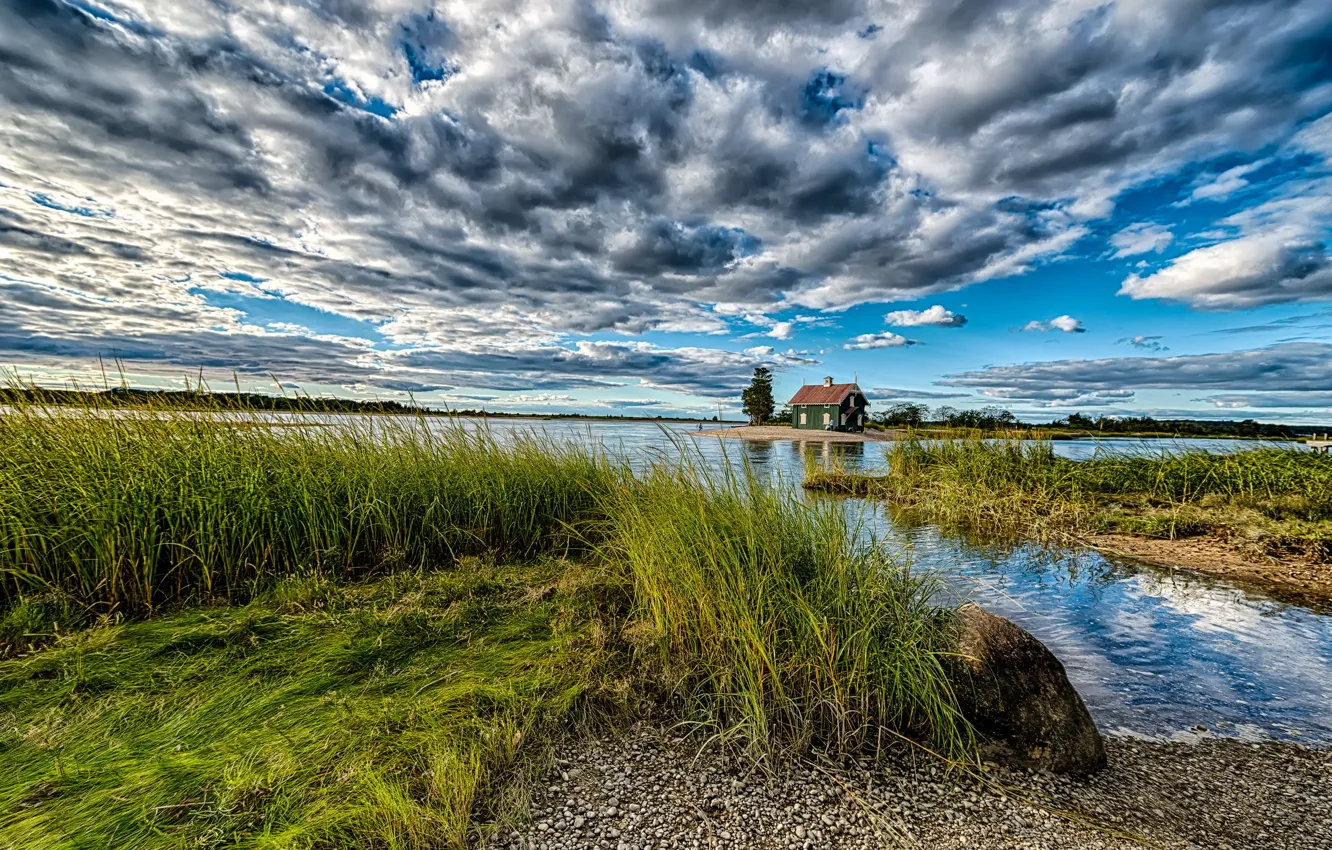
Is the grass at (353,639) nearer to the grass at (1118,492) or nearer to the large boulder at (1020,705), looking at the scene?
the large boulder at (1020,705)

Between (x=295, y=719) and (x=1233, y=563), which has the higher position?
(x=295, y=719)

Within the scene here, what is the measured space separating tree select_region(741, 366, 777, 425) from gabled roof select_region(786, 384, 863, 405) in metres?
15.8

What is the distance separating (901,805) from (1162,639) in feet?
13.4

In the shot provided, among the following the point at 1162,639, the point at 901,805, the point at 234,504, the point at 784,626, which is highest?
the point at 234,504

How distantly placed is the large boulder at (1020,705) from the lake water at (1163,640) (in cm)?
79

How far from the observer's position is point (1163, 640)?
186 inches

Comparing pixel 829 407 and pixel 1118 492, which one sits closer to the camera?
pixel 1118 492

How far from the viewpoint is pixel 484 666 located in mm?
3553

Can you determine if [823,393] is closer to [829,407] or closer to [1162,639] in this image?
[829,407]

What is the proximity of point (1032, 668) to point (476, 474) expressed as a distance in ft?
20.0

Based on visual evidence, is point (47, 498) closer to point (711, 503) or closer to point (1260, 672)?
point (711, 503)

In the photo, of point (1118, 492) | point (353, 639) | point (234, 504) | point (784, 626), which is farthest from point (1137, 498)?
point (234, 504)

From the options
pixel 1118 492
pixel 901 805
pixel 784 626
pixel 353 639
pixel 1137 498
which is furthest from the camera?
pixel 1118 492

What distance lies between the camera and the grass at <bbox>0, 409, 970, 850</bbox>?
2295 mm
